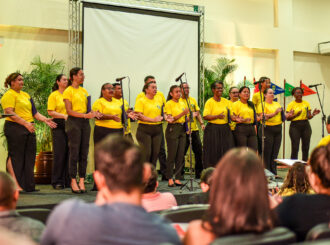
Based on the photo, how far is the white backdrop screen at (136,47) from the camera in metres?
7.52

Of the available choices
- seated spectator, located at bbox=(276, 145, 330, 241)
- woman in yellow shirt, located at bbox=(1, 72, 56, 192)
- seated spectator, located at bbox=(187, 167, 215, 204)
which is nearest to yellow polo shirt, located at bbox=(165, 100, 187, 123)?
woman in yellow shirt, located at bbox=(1, 72, 56, 192)

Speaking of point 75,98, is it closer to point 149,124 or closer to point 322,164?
point 149,124

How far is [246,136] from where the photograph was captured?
7.07 meters

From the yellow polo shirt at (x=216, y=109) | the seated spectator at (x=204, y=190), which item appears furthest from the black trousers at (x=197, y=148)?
the seated spectator at (x=204, y=190)

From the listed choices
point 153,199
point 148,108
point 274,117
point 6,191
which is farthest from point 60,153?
point 6,191

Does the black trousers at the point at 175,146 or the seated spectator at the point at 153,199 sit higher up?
the black trousers at the point at 175,146

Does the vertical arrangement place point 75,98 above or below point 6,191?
above

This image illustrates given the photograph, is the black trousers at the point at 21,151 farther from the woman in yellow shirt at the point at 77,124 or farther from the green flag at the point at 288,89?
the green flag at the point at 288,89

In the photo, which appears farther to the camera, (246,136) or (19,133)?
(246,136)

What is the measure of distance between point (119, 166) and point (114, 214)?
0.18 meters

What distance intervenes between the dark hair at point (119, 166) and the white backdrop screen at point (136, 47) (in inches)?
238

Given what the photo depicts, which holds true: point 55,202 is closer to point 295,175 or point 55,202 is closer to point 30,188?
point 30,188

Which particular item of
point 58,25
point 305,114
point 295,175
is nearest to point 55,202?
point 295,175

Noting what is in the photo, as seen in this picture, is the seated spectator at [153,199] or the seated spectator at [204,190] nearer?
the seated spectator at [153,199]
